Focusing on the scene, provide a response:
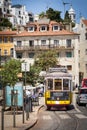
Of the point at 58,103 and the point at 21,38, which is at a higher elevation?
the point at 21,38

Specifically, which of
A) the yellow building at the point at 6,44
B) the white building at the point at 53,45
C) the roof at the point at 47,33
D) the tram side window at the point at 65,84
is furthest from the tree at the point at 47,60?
the tram side window at the point at 65,84

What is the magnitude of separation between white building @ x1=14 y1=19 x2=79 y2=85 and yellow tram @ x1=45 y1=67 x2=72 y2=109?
5223 centimetres

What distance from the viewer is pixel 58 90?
37.2 meters

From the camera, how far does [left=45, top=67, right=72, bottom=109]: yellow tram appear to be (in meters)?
37.1

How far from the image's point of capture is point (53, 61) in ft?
270

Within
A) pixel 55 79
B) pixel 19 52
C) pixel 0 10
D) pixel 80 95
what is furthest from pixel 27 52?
pixel 0 10

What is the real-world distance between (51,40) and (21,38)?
5.74 m

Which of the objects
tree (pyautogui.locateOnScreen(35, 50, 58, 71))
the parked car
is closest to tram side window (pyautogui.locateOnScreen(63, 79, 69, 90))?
the parked car

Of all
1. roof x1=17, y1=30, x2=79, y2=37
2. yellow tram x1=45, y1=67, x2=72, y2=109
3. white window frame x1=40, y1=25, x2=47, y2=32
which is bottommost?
yellow tram x1=45, y1=67, x2=72, y2=109

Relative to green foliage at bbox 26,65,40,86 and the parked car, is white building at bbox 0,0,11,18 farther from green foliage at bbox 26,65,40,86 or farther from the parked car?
the parked car

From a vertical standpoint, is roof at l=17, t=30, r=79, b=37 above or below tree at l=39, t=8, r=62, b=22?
below

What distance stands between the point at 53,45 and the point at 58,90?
53876 mm

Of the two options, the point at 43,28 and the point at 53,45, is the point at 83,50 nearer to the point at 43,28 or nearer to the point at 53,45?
the point at 43,28

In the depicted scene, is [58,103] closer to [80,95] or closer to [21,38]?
[80,95]
